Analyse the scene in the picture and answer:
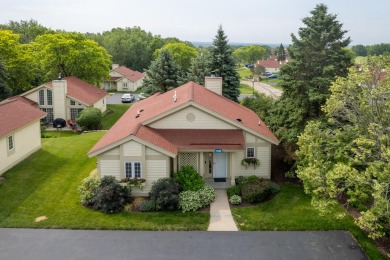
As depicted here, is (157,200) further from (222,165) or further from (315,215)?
(315,215)

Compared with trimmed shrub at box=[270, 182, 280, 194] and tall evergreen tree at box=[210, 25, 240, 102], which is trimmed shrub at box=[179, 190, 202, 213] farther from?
tall evergreen tree at box=[210, 25, 240, 102]

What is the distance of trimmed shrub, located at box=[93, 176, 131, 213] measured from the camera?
20.6 m

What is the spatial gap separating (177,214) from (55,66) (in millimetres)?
41671

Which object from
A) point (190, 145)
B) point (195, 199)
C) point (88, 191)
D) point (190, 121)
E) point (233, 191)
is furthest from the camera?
point (190, 121)

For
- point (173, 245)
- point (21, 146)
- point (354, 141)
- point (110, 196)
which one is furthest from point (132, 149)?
point (354, 141)

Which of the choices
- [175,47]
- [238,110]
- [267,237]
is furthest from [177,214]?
[175,47]

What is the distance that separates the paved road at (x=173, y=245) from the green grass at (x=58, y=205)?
26.1 inches

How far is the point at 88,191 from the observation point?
2178cm

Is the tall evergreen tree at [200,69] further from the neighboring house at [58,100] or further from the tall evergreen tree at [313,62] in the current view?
the tall evergreen tree at [313,62]

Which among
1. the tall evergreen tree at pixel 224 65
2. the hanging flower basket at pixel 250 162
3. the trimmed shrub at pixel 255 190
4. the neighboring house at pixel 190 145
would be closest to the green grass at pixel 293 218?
the trimmed shrub at pixel 255 190

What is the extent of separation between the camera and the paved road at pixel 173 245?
651 inches

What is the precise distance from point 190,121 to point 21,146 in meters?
12.1

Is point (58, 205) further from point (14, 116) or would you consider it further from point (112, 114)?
point (112, 114)

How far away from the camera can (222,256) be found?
1648 centimetres
